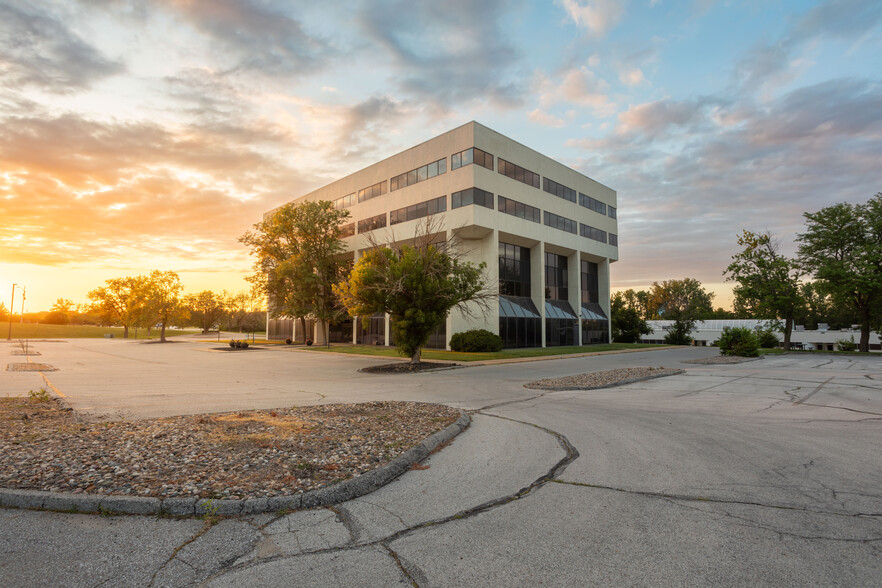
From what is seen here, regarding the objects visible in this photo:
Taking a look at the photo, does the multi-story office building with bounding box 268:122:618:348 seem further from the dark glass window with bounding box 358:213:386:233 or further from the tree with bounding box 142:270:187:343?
the tree with bounding box 142:270:187:343

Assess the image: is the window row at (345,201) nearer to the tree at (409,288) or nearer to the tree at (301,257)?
the tree at (301,257)

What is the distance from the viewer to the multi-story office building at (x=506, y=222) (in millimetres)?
34312

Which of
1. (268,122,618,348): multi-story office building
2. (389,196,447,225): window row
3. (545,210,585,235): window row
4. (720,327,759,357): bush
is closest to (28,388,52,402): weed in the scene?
(268,122,618,348): multi-story office building

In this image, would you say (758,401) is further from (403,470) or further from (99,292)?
(99,292)

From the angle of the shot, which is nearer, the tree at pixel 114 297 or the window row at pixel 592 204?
the window row at pixel 592 204

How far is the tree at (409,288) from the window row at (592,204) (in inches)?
1140

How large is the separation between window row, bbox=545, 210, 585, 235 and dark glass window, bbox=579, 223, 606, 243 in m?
1.21

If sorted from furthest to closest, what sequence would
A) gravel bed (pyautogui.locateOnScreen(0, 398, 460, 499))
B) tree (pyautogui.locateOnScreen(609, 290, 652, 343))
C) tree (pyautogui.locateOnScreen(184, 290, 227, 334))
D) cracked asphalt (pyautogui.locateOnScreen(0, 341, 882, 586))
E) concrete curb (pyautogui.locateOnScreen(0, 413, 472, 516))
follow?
tree (pyautogui.locateOnScreen(184, 290, 227, 334)), tree (pyautogui.locateOnScreen(609, 290, 652, 343)), gravel bed (pyautogui.locateOnScreen(0, 398, 460, 499)), concrete curb (pyautogui.locateOnScreen(0, 413, 472, 516)), cracked asphalt (pyautogui.locateOnScreen(0, 341, 882, 586))

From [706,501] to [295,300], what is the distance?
132 ft

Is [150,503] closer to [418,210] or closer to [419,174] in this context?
[418,210]

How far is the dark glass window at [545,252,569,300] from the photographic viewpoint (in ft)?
142

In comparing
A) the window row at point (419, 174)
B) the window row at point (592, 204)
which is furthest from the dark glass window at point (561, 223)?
the window row at point (419, 174)

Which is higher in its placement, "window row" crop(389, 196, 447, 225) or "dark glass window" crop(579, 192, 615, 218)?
"dark glass window" crop(579, 192, 615, 218)

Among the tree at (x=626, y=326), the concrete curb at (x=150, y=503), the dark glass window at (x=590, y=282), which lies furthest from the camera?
the tree at (x=626, y=326)
